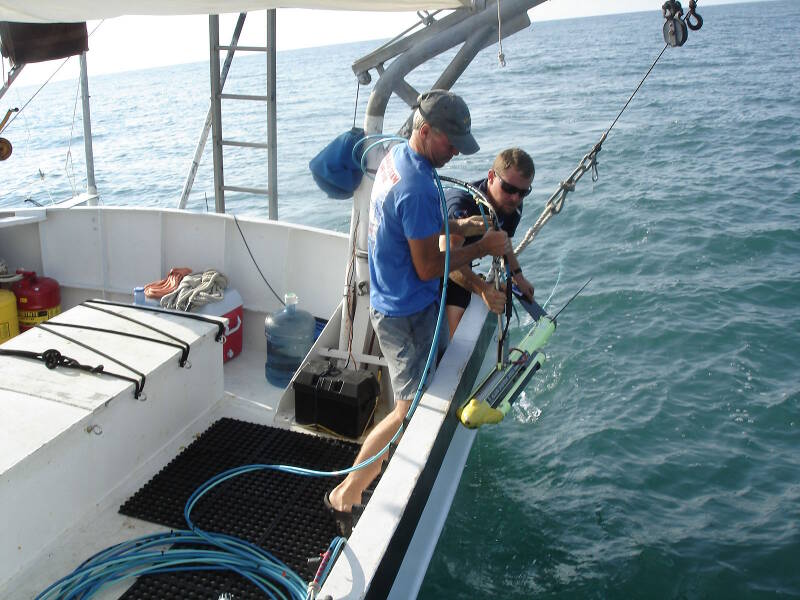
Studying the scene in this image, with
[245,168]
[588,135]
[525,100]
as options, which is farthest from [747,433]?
[525,100]

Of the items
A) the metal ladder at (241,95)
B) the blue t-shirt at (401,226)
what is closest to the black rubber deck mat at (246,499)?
the blue t-shirt at (401,226)

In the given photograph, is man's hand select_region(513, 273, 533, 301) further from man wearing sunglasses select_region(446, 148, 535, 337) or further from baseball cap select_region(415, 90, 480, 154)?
baseball cap select_region(415, 90, 480, 154)

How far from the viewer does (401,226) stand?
3043 mm

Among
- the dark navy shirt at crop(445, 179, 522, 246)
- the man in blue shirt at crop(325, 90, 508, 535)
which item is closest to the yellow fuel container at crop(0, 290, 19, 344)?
the man in blue shirt at crop(325, 90, 508, 535)

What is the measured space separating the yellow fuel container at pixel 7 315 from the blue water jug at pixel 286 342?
1.92 meters

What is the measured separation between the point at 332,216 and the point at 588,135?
22.7 ft

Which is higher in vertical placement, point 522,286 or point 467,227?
point 467,227

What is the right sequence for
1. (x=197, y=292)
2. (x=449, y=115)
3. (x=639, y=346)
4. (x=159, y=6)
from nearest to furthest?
1. (x=449, y=115)
2. (x=159, y=6)
3. (x=197, y=292)
4. (x=639, y=346)

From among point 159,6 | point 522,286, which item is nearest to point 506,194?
point 522,286

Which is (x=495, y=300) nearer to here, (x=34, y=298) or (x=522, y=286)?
(x=522, y=286)

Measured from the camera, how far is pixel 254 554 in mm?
3057

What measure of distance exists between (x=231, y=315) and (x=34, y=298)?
1.48m

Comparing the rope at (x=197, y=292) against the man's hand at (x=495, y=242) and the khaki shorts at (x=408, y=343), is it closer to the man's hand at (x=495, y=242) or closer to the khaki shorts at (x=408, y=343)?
the khaki shorts at (x=408, y=343)

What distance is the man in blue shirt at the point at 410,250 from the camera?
115 inches
